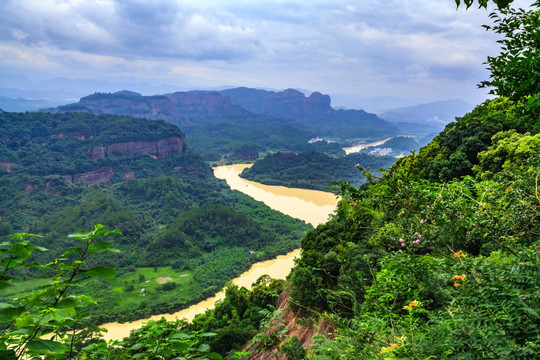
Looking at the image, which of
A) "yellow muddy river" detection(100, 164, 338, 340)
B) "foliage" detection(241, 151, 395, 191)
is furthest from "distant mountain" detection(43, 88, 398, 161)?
"yellow muddy river" detection(100, 164, 338, 340)

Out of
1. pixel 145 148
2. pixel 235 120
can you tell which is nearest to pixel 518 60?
pixel 145 148

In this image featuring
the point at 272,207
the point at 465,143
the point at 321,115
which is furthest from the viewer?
the point at 321,115

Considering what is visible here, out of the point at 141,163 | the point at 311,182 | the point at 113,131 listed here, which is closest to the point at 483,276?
the point at 311,182

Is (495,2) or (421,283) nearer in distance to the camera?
(495,2)

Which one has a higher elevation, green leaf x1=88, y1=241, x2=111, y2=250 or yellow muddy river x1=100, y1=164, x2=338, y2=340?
green leaf x1=88, y1=241, x2=111, y2=250

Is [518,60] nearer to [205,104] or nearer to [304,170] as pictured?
[304,170]

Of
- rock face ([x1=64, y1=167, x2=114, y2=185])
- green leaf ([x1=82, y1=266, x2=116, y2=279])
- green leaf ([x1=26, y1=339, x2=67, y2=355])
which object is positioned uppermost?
green leaf ([x1=82, y1=266, x2=116, y2=279])

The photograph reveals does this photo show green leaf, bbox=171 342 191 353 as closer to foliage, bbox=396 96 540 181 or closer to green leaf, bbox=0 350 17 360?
green leaf, bbox=0 350 17 360
